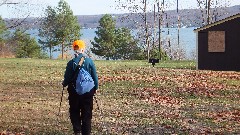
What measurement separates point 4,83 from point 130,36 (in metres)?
55.1

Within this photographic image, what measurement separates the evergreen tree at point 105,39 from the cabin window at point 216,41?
4108 centimetres

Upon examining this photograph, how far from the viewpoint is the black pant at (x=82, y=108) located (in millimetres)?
8531

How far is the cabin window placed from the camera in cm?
3133

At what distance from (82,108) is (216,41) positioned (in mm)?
24251

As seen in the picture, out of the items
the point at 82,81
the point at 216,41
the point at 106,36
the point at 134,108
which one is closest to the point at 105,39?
the point at 106,36

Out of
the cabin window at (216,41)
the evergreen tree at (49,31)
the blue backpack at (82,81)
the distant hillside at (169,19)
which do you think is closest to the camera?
the blue backpack at (82,81)

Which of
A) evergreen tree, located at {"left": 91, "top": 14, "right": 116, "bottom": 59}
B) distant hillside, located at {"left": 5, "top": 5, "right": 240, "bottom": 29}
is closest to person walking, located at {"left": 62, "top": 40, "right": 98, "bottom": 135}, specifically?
distant hillside, located at {"left": 5, "top": 5, "right": 240, "bottom": 29}

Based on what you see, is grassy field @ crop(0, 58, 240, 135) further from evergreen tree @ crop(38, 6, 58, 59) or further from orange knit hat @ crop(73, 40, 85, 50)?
evergreen tree @ crop(38, 6, 58, 59)

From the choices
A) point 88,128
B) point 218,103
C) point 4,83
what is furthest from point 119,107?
point 4,83

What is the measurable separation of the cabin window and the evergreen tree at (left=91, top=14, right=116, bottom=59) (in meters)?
41.1

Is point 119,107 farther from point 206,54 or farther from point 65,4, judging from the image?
point 65,4

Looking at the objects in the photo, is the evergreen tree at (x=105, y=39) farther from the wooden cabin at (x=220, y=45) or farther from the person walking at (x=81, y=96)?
the person walking at (x=81, y=96)

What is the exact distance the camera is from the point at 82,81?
8453mm

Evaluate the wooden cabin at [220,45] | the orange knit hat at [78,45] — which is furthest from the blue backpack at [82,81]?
the wooden cabin at [220,45]
